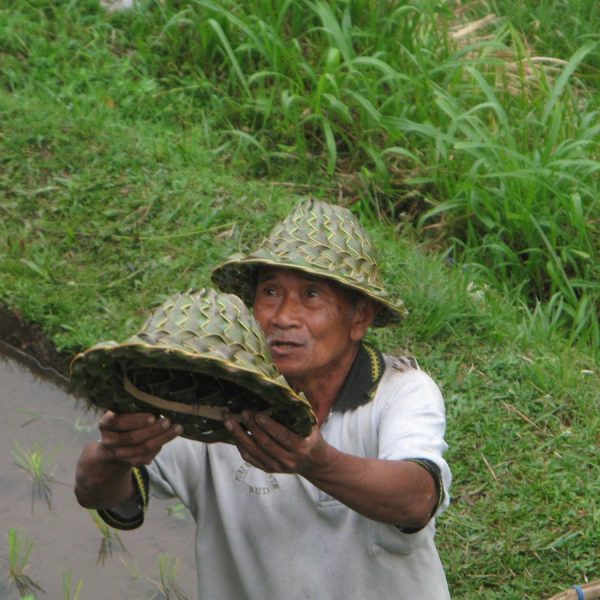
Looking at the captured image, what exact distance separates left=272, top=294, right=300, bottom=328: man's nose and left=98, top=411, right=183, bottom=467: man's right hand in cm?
46

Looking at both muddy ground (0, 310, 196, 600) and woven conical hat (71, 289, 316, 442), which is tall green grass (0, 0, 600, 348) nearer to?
muddy ground (0, 310, 196, 600)

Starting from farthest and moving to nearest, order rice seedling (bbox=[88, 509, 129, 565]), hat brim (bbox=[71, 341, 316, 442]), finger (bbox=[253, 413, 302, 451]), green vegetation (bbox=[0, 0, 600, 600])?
green vegetation (bbox=[0, 0, 600, 600]), rice seedling (bbox=[88, 509, 129, 565]), finger (bbox=[253, 413, 302, 451]), hat brim (bbox=[71, 341, 316, 442])

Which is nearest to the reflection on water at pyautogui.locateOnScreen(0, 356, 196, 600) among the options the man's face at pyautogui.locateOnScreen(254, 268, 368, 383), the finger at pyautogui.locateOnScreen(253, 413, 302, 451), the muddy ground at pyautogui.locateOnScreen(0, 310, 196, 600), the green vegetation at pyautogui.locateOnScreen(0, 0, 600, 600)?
the muddy ground at pyautogui.locateOnScreen(0, 310, 196, 600)

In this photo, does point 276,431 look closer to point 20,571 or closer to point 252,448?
point 252,448

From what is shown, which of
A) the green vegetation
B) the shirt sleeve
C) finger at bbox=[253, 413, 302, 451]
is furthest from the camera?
the green vegetation

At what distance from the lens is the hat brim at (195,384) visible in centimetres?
225

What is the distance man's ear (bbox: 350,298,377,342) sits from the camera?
2975 millimetres

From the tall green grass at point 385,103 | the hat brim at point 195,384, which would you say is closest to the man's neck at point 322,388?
the hat brim at point 195,384

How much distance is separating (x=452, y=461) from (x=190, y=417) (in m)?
1.91

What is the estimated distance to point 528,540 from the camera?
3928 millimetres

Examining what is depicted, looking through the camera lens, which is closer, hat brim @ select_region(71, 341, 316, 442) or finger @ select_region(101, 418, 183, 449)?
hat brim @ select_region(71, 341, 316, 442)

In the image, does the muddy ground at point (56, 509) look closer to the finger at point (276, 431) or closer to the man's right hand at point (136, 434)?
the man's right hand at point (136, 434)

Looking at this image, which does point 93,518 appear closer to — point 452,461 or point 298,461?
point 452,461

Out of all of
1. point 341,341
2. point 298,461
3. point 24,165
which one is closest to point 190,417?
point 298,461
